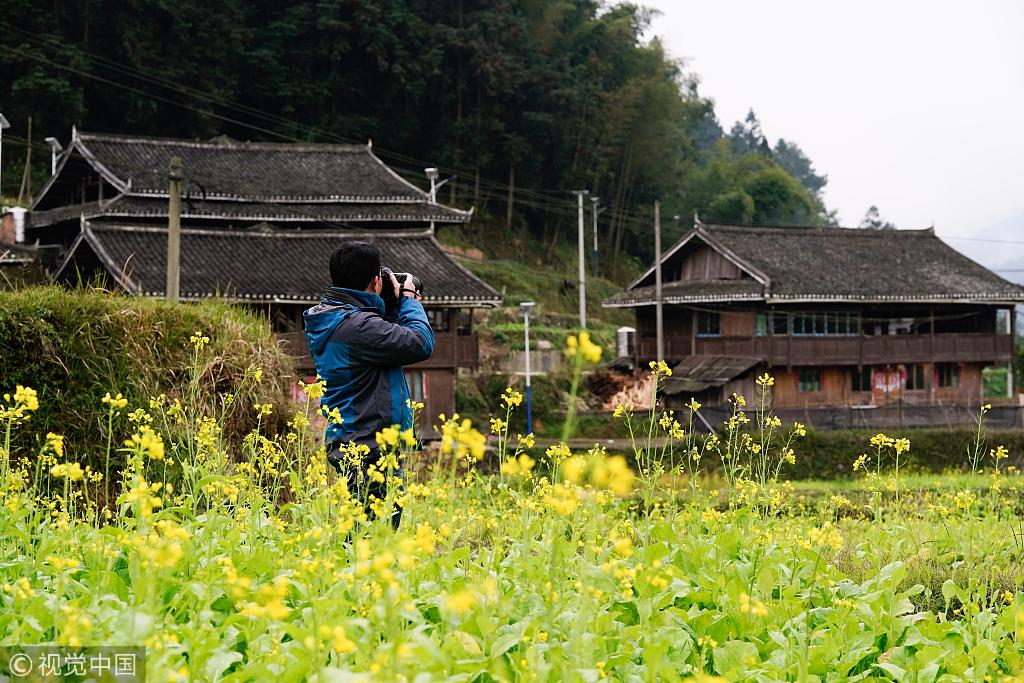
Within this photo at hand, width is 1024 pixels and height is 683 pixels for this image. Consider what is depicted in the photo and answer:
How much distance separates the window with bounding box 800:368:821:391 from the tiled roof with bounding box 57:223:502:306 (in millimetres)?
10440

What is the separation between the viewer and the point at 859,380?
29.9m

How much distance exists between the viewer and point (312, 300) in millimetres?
22172

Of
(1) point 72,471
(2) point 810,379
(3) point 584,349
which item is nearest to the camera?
(3) point 584,349

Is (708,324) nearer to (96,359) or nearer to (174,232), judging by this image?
(174,232)

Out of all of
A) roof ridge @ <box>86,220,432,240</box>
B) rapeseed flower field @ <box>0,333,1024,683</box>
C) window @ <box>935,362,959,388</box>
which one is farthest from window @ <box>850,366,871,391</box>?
rapeseed flower field @ <box>0,333,1024,683</box>

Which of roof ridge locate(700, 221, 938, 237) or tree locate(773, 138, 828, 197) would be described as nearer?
roof ridge locate(700, 221, 938, 237)

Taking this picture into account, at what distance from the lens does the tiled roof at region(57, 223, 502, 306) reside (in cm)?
2170

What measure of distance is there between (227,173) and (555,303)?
1673 cm

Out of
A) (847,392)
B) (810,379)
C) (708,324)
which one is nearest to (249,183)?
(708,324)

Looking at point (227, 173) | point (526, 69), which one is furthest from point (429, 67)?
point (227, 173)

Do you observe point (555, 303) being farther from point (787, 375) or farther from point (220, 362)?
point (220, 362)

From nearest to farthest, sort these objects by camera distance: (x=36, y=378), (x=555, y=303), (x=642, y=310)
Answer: (x=36, y=378), (x=642, y=310), (x=555, y=303)

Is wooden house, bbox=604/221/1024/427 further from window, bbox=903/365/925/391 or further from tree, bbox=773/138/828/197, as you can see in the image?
tree, bbox=773/138/828/197

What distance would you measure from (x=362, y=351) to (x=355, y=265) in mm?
430
